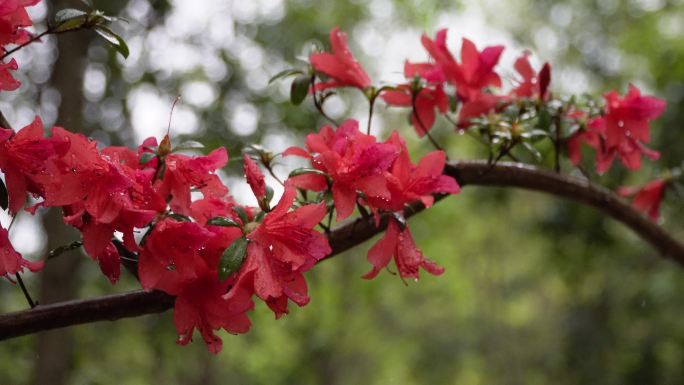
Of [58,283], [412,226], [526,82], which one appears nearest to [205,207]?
[526,82]

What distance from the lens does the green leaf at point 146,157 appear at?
2.53 feet

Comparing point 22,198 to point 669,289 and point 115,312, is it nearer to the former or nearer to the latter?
point 115,312

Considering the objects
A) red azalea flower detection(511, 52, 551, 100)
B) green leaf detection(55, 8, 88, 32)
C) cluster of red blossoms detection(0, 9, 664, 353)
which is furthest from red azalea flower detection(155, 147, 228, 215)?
red azalea flower detection(511, 52, 551, 100)

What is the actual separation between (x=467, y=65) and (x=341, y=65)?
0.68ft

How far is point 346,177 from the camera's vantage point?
2.63 feet

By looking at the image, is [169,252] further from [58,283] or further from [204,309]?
[58,283]

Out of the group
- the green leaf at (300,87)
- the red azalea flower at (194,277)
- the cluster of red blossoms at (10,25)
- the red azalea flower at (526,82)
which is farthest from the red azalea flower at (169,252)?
the red azalea flower at (526,82)

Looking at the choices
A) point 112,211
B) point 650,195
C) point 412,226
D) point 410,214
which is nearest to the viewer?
point 112,211

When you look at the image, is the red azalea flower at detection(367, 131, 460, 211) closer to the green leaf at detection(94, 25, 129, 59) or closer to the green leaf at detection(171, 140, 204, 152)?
the green leaf at detection(171, 140, 204, 152)

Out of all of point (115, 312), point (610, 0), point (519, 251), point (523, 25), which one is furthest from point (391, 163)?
point (519, 251)

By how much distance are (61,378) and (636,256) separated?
420 centimetres

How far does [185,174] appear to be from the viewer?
0.77 metres

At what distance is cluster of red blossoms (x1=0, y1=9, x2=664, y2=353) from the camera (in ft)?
2.31

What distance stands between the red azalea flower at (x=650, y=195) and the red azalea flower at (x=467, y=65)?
23.3 inches
